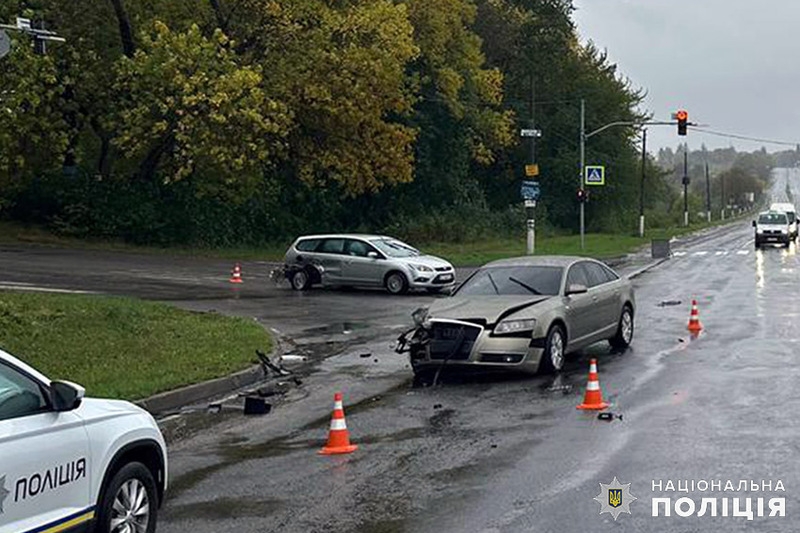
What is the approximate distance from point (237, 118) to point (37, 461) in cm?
3289

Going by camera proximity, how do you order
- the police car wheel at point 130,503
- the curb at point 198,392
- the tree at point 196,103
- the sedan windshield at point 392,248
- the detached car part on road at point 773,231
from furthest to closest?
the detached car part on road at point 773,231 < the tree at point 196,103 < the sedan windshield at point 392,248 < the curb at point 198,392 < the police car wheel at point 130,503

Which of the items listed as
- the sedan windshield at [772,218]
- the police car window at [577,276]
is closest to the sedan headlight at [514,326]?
the police car window at [577,276]

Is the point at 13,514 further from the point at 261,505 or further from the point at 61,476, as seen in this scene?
the point at 261,505

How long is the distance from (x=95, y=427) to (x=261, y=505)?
201 cm

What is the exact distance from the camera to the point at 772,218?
54969 millimetres

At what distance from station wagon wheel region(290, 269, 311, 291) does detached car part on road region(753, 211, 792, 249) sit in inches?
1283

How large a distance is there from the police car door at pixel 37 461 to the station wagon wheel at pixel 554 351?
8389 millimetres

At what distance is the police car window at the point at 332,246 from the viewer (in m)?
28.6

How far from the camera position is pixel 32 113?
39219 millimetres

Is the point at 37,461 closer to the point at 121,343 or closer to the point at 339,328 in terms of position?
the point at 121,343

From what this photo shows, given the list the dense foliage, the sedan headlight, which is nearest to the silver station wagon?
the dense foliage

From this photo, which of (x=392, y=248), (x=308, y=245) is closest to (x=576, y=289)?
(x=392, y=248)

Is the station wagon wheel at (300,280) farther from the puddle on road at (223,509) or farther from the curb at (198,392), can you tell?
the puddle on road at (223,509)

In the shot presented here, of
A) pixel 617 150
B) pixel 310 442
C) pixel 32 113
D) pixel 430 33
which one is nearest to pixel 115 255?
pixel 32 113
